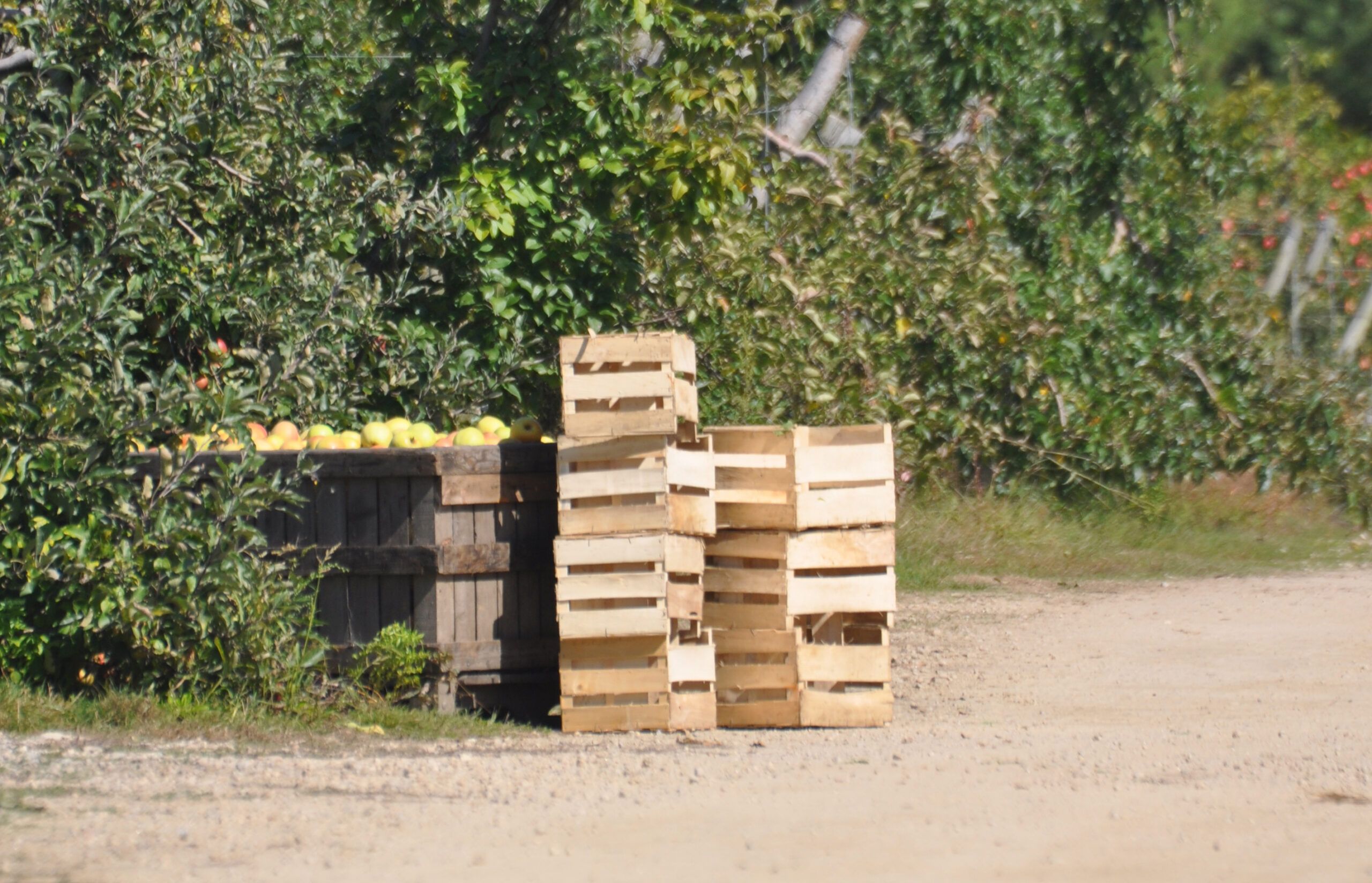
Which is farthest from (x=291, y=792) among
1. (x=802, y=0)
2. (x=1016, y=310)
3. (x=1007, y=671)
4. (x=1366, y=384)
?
(x=1366, y=384)

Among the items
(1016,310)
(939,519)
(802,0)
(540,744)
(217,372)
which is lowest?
(540,744)

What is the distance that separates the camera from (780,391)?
29.9 ft

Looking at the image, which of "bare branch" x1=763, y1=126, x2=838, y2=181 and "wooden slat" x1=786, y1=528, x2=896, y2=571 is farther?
"bare branch" x1=763, y1=126, x2=838, y2=181

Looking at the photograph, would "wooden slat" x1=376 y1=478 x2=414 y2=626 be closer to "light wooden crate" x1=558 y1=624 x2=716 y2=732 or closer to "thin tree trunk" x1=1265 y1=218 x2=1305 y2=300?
"light wooden crate" x1=558 y1=624 x2=716 y2=732

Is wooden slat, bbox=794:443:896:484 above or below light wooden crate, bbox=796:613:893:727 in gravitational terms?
above

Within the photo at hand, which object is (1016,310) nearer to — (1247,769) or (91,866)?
(1247,769)

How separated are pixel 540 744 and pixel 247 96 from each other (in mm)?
3028

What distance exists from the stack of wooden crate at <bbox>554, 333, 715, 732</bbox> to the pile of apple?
1.46 ft

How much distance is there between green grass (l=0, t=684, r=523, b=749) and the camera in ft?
16.9

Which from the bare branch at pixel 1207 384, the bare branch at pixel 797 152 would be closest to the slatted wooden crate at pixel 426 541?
the bare branch at pixel 797 152

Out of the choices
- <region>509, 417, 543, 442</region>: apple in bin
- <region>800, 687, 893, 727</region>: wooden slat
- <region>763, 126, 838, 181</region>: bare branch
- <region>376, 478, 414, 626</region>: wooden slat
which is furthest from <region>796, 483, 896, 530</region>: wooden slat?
<region>763, 126, 838, 181</region>: bare branch

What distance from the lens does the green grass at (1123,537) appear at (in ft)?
33.8

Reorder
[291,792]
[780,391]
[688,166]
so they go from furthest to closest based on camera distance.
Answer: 1. [780,391]
2. [688,166]
3. [291,792]

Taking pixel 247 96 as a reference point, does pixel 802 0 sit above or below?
above
